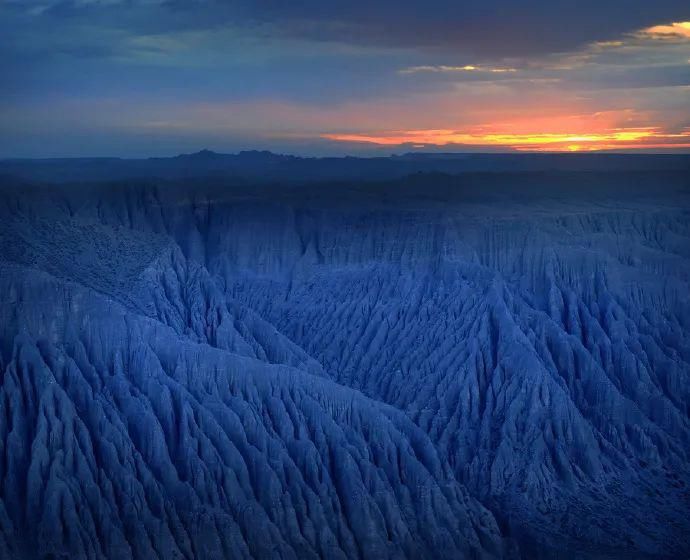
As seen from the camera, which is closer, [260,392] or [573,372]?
[260,392]

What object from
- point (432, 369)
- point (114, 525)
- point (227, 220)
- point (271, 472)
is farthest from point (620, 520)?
point (227, 220)

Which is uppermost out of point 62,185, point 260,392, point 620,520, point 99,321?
point 62,185

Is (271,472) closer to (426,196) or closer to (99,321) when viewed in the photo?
(99,321)

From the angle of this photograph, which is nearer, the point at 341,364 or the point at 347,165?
the point at 341,364

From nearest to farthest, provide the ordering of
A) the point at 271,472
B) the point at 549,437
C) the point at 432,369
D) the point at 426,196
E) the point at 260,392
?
the point at 271,472, the point at 260,392, the point at 549,437, the point at 432,369, the point at 426,196

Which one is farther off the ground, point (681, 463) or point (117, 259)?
point (117, 259)

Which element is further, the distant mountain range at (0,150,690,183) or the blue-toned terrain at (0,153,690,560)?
the distant mountain range at (0,150,690,183)

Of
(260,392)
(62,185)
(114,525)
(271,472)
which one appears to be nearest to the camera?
(114,525)

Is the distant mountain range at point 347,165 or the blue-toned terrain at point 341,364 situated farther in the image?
the distant mountain range at point 347,165
